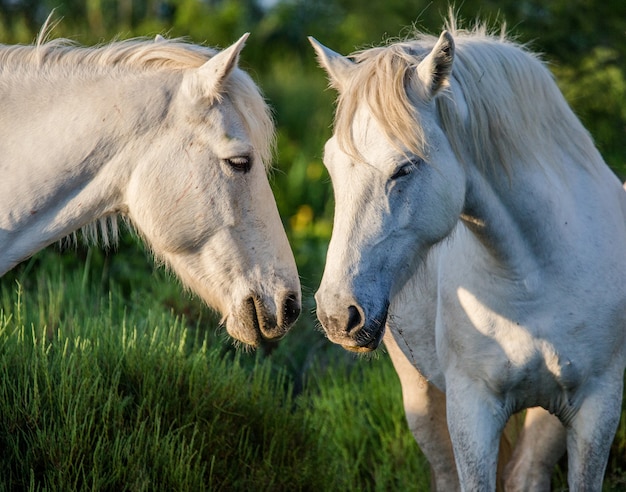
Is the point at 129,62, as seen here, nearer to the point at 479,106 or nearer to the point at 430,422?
the point at 479,106

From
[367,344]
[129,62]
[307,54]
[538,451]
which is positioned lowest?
[307,54]

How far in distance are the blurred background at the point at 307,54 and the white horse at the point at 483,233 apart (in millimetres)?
640

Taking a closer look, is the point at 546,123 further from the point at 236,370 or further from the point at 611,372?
the point at 236,370

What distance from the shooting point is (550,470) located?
3.79 metres

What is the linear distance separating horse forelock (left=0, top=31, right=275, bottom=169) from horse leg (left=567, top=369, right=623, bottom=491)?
5.08ft

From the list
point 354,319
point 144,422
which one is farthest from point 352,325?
point 144,422

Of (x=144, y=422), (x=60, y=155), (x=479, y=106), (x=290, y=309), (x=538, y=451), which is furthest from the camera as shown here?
(x=538, y=451)

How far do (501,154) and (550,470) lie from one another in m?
1.52

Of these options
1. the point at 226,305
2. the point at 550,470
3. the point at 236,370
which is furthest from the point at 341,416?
the point at 226,305

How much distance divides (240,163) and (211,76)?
1.08ft

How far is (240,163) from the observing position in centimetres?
324

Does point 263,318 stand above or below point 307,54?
above

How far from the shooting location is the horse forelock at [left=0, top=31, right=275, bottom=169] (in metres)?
3.25

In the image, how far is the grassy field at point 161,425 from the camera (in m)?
3.52
